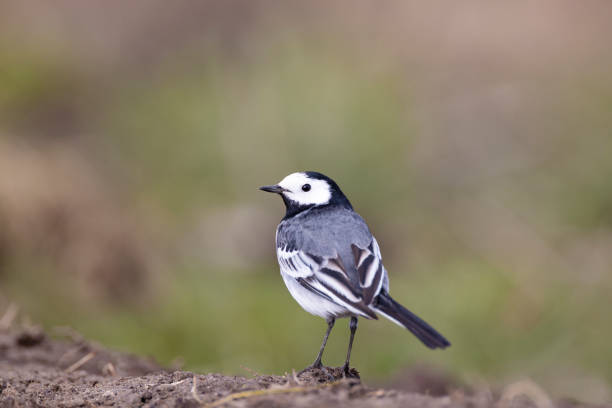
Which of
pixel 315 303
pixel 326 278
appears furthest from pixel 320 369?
pixel 326 278

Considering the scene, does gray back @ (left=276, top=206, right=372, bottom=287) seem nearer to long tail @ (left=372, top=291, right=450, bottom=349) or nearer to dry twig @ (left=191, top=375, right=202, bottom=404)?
long tail @ (left=372, top=291, right=450, bottom=349)

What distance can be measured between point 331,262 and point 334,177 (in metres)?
5.95

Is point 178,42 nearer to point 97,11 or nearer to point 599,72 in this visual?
point 97,11

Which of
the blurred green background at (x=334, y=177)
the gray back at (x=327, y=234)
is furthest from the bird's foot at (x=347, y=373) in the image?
the blurred green background at (x=334, y=177)

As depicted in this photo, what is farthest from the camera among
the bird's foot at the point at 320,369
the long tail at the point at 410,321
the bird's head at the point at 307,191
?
the bird's head at the point at 307,191

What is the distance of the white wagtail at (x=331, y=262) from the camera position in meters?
4.27

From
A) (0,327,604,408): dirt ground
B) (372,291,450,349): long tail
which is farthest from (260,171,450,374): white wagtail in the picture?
(0,327,604,408): dirt ground

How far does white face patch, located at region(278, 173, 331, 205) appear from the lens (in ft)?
18.8

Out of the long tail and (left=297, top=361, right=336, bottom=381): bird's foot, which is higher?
the long tail

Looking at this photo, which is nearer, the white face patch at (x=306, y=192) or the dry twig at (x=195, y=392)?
the dry twig at (x=195, y=392)

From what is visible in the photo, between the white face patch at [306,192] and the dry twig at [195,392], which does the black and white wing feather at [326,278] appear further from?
the dry twig at [195,392]

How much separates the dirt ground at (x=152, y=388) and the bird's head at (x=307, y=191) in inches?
55.2

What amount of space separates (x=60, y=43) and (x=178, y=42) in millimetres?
3241

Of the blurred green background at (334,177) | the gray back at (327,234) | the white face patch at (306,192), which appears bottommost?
the gray back at (327,234)
